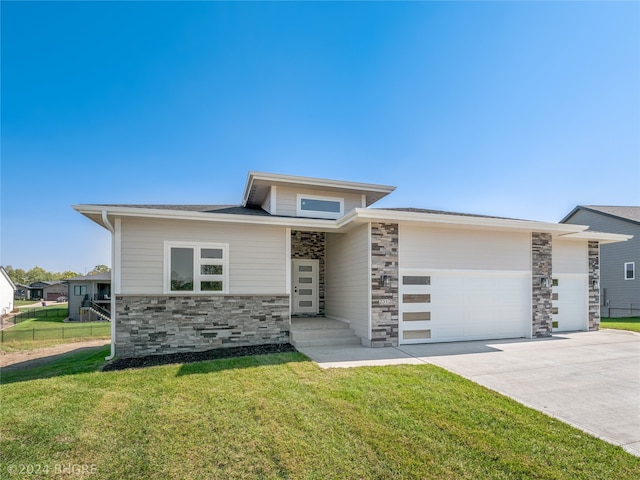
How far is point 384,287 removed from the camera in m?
8.51

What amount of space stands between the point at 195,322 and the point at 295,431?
17.7 feet

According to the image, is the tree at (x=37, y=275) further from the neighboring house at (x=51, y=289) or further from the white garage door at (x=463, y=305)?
the white garage door at (x=463, y=305)

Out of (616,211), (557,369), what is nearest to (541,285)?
(557,369)

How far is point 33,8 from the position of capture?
7.88m

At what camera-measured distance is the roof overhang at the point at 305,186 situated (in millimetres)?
10443

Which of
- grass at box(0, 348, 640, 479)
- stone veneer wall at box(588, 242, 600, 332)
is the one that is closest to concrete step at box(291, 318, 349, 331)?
grass at box(0, 348, 640, 479)

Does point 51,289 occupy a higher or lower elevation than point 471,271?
lower

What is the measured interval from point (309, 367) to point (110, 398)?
335 cm

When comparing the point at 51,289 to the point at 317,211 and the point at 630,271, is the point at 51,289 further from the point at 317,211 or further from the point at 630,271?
the point at 630,271

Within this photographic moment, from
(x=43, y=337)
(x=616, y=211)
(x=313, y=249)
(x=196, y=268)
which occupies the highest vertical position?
(x=616, y=211)

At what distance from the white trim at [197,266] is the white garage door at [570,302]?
10996mm

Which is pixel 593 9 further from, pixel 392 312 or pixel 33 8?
pixel 33 8

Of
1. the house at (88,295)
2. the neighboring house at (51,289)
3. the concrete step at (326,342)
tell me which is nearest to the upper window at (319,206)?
the concrete step at (326,342)

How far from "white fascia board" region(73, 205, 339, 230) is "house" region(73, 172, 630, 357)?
28mm
